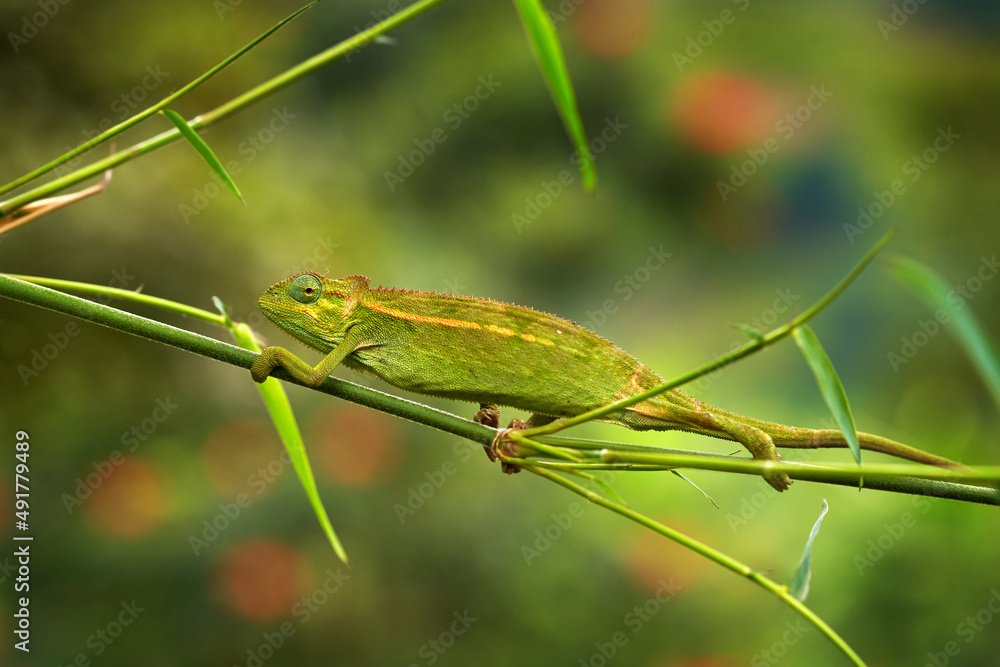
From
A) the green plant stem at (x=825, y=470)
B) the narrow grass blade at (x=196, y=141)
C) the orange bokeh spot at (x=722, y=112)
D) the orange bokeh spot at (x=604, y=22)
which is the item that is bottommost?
the green plant stem at (x=825, y=470)

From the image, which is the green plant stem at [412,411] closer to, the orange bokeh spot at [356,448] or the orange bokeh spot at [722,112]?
the orange bokeh spot at [356,448]

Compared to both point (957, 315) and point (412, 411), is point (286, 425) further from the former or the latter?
point (957, 315)

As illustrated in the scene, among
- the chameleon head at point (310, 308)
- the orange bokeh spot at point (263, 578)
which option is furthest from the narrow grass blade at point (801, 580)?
the orange bokeh spot at point (263, 578)

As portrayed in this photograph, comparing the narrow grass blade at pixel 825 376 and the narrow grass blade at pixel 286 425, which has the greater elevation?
the narrow grass blade at pixel 286 425

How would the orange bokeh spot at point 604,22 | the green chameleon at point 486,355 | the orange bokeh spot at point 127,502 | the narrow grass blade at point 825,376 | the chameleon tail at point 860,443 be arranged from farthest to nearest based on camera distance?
the orange bokeh spot at point 604,22
the orange bokeh spot at point 127,502
the green chameleon at point 486,355
the chameleon tail at point 860,443
the narrow grass blade at point 825,376

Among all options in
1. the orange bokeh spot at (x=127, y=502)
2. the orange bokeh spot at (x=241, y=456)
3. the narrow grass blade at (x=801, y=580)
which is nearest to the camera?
the narrow grass blade at (x=801, y=580)

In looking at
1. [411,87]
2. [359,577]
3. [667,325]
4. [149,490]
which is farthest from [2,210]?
[667,325]
